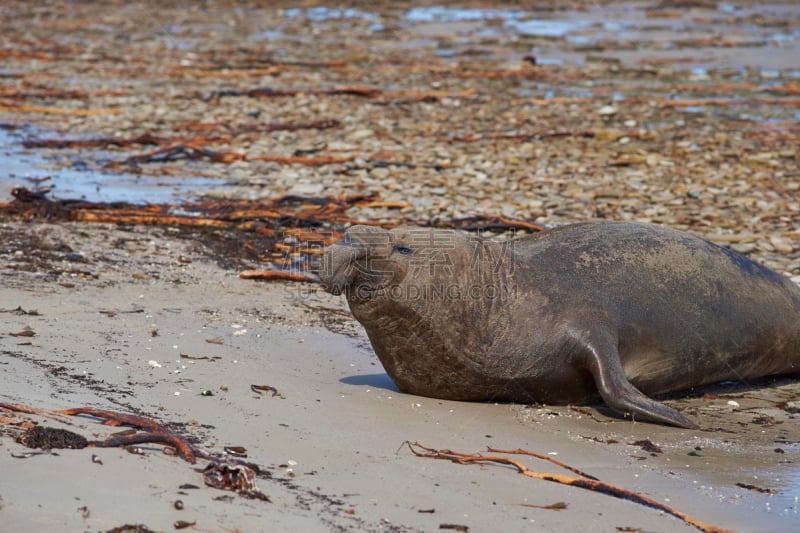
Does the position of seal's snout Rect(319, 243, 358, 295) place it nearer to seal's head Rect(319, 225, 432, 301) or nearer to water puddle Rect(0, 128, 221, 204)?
seal's head Rect(319, 225, 432, 301)

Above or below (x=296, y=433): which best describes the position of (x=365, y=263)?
above

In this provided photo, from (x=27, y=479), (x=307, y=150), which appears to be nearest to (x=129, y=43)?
(x=307, y=150)

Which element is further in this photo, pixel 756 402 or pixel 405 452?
pixel 756 402

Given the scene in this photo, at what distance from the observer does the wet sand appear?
341 centimetres

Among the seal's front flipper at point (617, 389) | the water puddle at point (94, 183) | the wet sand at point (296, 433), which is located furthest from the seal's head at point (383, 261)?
the water puddle at point (94, 183)

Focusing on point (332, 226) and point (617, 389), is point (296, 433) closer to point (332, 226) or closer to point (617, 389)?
point (617, 389)

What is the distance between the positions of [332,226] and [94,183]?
2745 millimetres

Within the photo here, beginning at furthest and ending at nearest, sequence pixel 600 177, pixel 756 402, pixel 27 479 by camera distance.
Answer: pixel 600 177, pixel 756 402, pixel 27 479

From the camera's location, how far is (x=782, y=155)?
441 inches

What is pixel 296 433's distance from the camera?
4324 millimetres

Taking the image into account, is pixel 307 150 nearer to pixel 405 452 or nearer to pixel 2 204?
pixel 2 204

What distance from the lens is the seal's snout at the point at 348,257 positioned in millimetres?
4801

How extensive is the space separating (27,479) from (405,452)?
4.86ft

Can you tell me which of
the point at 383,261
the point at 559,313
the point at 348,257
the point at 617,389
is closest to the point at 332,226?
the point at 559,313
